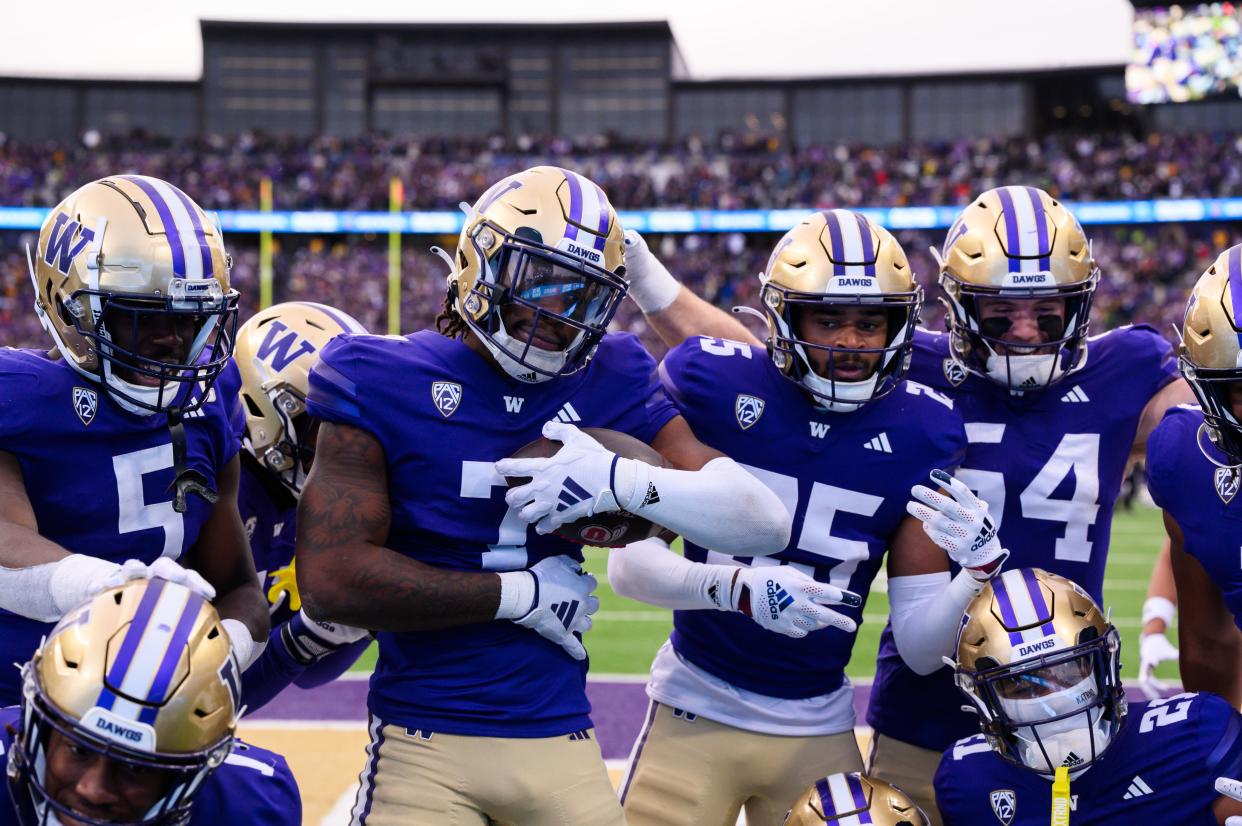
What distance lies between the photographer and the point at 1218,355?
283 cm

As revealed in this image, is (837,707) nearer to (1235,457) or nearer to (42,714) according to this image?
(1235,457)

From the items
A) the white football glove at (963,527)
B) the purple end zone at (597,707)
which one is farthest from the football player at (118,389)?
the purple end zone at (597,707)

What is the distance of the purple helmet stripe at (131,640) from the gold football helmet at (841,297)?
162 centimetres

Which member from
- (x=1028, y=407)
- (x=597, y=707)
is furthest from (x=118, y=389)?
(x=597, y=707)

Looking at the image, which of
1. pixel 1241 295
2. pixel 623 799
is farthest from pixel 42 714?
pixel 1241 295

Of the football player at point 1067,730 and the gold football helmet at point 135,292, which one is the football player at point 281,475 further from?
the football player at point 1067,730

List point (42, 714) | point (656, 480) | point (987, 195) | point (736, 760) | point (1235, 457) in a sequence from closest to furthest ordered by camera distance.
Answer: point (42, 714), point (656, 480), point (1235, 457), point (736, 760), point (987, 195)

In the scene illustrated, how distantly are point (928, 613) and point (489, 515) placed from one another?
3.67 ft

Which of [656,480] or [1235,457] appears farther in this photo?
[1235,457]

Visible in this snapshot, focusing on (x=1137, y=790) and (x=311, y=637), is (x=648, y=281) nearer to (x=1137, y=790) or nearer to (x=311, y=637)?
(x=311, y=637)

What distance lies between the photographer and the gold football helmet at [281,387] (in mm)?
3523

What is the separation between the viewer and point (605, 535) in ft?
8.80

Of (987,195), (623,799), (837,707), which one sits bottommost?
(623,799)

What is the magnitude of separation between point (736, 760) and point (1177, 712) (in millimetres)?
1033
